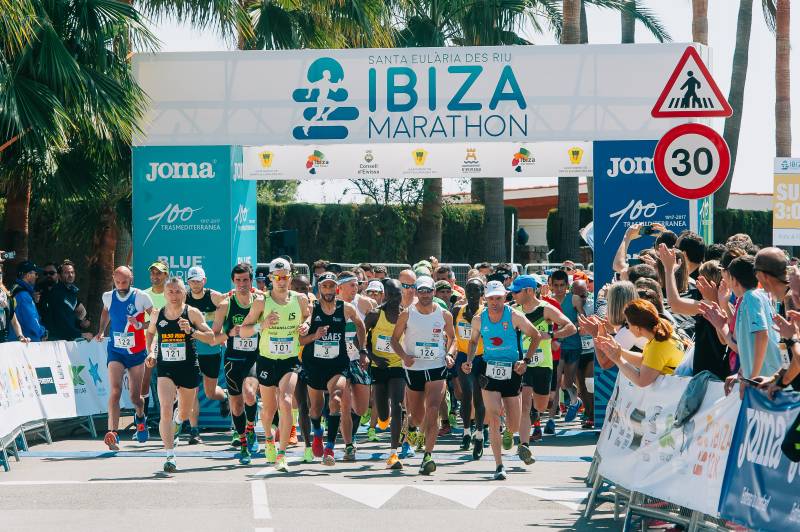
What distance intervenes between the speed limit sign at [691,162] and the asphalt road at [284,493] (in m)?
2.81

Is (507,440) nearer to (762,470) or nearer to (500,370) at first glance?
(500,370)

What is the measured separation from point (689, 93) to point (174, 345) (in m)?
5.54

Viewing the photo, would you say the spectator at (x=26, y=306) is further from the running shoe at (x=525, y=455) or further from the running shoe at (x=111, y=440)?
the running shoe at (x=525, y=455)

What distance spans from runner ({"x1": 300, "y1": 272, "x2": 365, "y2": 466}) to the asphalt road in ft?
1.62

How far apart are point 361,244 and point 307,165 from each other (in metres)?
16.2

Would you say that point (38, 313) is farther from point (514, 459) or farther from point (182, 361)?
point (514, 459)

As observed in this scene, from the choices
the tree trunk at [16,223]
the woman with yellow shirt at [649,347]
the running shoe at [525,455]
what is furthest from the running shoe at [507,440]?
the tree trunk at [16,223]

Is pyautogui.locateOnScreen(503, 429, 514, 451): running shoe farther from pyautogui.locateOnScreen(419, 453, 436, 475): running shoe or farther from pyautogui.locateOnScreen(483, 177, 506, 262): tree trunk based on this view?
pyautogui.locateOnScreen(483, 177, 506, 262): tree trunk

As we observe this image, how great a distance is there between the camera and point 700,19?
26.4m

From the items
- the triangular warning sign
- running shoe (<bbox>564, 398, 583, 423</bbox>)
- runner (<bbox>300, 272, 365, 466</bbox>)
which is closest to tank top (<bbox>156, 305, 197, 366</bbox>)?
runner (<bbox>300, 272, 365, 466</bbox>)

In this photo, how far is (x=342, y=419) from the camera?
13578 mm

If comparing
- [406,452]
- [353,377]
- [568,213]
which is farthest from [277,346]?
[568,213]

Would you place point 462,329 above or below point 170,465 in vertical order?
above

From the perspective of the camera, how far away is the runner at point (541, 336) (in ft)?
45.4
